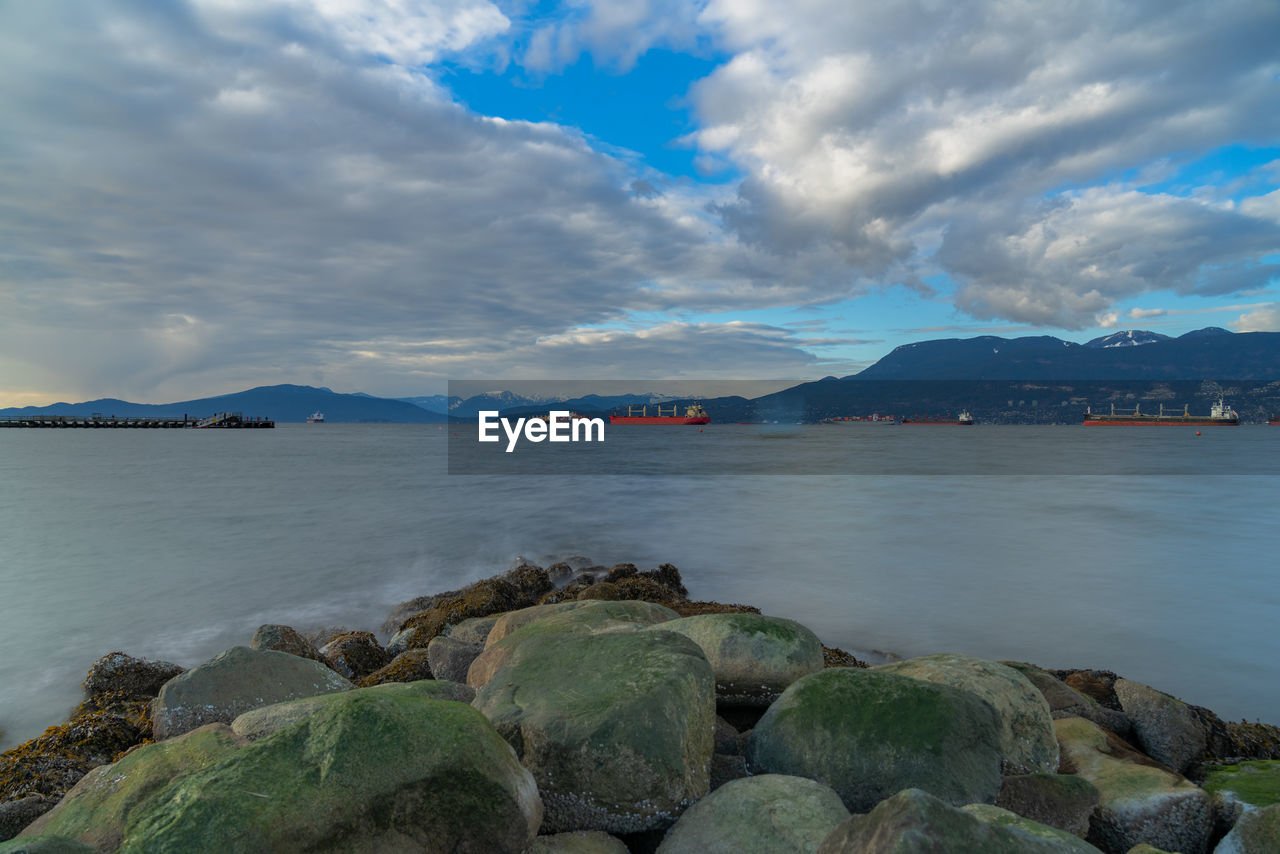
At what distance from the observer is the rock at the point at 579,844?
297 cm

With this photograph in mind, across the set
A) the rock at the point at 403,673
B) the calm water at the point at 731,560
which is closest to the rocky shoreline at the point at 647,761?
the rock at the point at 403,673

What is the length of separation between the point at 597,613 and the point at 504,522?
13.5m

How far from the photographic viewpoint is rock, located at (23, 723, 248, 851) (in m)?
3.15

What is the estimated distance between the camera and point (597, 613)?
584 cm

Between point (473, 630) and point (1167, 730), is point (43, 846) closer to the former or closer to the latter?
point (473, 630)

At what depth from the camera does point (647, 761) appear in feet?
10.8

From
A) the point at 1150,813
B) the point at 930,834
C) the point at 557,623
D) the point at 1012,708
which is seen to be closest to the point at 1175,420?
the point at 1012,708

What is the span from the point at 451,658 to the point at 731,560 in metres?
8.76

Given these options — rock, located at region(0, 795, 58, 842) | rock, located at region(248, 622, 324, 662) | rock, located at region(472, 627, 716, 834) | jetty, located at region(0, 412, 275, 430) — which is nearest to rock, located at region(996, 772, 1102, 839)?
rock, located at region(472, 627, 716, 834)

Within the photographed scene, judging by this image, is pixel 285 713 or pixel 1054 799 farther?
pixel 285 713

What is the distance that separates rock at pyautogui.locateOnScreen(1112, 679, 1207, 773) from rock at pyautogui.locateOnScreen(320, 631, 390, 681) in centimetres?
666

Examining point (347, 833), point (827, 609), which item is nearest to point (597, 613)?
point (347, 833)

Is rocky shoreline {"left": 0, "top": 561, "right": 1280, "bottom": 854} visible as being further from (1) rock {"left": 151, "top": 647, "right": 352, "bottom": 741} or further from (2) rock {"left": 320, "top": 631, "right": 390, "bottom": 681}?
(2) rock {"left": 320, "top": 631, "right": 390, "bottom": 681}

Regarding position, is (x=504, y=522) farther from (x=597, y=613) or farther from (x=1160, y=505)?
(x=1160, y=505)
